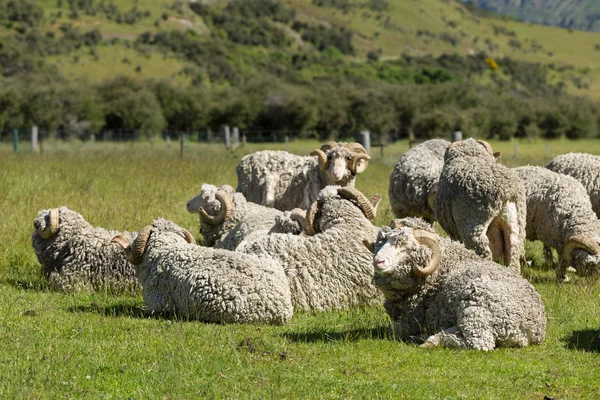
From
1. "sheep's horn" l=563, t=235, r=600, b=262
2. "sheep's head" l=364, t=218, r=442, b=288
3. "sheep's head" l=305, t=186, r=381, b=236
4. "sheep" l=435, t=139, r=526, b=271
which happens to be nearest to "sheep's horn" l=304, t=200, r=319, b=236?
"sheep's head" l=305, t=186, r=381, b=236

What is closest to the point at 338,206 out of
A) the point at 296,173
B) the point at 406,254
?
the point at 406,254

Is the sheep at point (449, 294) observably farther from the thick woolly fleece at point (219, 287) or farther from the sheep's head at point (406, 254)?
the thick woolly fleece at point (219, 287)

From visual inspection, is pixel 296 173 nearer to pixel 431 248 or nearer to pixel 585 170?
pixel 585 170

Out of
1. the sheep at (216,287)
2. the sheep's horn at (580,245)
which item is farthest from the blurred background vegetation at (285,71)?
the sheep's horn at (580,245)

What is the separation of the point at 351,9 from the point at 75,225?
179 metres

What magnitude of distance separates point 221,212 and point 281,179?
7.93ft

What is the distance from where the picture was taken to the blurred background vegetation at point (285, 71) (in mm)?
65312

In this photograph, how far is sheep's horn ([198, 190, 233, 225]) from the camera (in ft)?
40.9

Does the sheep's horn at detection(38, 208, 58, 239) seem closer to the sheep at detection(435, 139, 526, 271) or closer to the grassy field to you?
the grassy field

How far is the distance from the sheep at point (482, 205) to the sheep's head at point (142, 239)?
320 cm

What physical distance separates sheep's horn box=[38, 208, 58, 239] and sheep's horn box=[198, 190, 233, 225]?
2.35 metres

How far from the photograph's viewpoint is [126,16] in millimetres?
121938

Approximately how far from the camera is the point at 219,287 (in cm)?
855

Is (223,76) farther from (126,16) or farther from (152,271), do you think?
(152,271)
